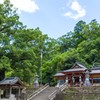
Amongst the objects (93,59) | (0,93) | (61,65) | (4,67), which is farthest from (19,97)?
(93,59)

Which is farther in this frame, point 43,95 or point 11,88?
point 11,88

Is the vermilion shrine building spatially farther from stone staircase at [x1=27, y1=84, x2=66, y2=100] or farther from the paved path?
stone staircase at [x1=27, y1=84, x2=66, y2=100]

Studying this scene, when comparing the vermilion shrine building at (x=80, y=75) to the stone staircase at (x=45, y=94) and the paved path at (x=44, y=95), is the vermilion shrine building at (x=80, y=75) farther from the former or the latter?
the stone staircase at (x=45, y=94)

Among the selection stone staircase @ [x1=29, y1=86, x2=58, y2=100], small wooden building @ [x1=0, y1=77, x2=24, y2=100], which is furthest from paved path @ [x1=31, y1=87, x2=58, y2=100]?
small wooden building @ [x1=0, y1=77, x2=24, y2=100]

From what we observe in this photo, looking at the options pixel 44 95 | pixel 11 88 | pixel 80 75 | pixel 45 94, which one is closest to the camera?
pixel 44 95

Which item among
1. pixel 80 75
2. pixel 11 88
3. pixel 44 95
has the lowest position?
pixel 44 95

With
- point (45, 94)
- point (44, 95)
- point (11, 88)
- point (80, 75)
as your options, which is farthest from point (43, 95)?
point (80, 75)

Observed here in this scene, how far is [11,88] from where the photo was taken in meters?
27.7

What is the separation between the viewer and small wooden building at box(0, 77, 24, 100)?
27.2 meters

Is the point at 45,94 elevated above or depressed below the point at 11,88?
below

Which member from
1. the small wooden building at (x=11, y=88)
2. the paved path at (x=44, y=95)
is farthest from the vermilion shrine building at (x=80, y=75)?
the small wooden building at (x=11, y=88)

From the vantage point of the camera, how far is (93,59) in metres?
43.9

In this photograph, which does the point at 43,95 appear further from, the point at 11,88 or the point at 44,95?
the point at 11,88

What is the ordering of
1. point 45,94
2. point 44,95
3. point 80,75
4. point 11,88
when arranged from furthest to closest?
point 80,75, point 11,88, point 45,94, point 44,95
